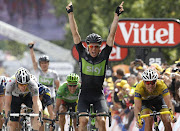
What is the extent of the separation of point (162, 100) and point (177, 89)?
2002 mm

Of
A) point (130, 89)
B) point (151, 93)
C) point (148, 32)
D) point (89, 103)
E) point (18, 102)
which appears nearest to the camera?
point (89, 103)

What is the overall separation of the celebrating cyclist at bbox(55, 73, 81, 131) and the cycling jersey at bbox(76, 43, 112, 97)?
167cm

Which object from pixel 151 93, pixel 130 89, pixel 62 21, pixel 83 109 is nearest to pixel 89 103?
pixel 83 109

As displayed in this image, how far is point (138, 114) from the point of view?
34.8ft

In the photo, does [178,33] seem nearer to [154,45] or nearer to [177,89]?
[154,45]

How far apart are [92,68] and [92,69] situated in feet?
0.06

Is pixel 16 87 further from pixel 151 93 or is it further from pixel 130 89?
pixel 130 89

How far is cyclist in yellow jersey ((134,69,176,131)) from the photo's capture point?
10.9 metres

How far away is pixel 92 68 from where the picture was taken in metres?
10.8

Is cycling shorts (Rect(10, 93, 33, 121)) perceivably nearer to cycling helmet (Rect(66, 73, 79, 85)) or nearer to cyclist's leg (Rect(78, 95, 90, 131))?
cycling helmet (Rect(66, 73, 79, 85))

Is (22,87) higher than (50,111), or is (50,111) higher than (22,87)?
(22,87)

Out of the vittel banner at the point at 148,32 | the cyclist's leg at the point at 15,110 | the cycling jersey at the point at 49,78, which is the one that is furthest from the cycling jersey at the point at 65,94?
the vittel banner at the point at 148,32

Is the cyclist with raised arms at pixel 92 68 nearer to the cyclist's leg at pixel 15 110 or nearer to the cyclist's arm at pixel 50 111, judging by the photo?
the cyclist's leg at pixel 15 110

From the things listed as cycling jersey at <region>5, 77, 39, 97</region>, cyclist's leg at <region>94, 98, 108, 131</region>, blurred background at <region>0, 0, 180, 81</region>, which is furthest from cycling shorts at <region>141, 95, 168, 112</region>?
blurred background at <region>0, 0, 180, 81</region>
